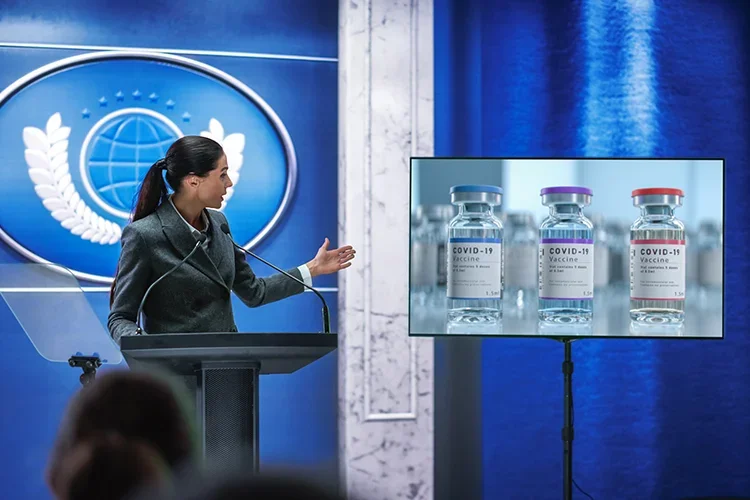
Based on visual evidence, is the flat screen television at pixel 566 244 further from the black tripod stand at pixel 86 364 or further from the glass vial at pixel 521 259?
the black tripod stand at pixel 86 364

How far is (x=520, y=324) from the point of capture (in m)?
2.58

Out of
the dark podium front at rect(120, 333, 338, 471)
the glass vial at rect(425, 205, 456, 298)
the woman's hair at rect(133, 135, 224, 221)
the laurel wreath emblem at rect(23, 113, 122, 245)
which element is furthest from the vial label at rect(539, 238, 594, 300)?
the laurel wreath emblem at rect(23, 113, 122, 245)

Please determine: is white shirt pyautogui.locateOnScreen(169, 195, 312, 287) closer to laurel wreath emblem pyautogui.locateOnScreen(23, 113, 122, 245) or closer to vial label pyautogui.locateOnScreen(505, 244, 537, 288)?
vial label pyautogui.locateOnScreen(505, 244, 537, 288)

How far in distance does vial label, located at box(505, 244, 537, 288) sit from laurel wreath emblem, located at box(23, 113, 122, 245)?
1.74 metres

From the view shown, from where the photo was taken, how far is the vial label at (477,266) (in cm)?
248

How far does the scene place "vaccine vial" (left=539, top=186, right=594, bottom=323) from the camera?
2475 mm

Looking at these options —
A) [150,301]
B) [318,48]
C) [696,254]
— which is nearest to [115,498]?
[150,301]

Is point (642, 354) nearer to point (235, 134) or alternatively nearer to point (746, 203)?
point (746, 203)

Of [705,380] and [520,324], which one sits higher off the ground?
[520,324]

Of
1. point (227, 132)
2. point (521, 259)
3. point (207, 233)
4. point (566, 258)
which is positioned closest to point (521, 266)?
point (521, 259)

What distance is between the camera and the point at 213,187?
2.31m

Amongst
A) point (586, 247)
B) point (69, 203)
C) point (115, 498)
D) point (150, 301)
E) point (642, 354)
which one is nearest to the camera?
point (115, 498)

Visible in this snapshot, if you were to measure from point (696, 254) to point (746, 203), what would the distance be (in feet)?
4.03

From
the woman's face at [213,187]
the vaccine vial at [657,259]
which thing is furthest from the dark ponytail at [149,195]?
the vaccine vial at [657,259]
